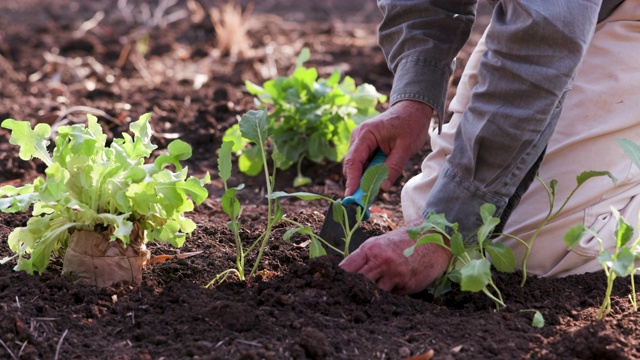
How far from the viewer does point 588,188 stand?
2799 millimetres

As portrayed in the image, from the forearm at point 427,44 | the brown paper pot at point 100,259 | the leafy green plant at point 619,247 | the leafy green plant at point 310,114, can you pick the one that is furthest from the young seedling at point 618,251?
the leafy green plant at point 310,114

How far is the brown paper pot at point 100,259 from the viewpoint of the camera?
8.13 feet

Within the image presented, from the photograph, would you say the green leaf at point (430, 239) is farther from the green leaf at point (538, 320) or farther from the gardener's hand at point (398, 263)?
the green leaf at point (538, 320)

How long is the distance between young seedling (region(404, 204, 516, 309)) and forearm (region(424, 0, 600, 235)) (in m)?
0.08

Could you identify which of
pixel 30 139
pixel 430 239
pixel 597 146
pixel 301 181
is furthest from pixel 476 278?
pixel 301 181

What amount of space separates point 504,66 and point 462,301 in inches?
25.9

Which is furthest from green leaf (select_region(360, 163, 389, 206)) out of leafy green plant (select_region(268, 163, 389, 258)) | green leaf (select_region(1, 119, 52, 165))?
green leaf (select_region(1, 119, 52, 165))

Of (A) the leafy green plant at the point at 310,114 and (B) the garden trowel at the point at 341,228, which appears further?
(A) the leafy green plant at the point at 310,114

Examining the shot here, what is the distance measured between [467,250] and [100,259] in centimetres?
103

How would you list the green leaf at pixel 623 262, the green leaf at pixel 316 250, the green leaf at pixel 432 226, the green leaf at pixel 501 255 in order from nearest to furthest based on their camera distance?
the green leaf at pixel 623 262
the green leaf at pixel 432 226
the green leaf at pixel 501 255
the green leaf at pixel 316 250

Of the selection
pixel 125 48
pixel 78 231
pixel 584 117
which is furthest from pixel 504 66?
pixel 125 48

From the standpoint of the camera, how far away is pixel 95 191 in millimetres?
2402

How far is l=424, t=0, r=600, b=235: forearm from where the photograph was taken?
7.48ft

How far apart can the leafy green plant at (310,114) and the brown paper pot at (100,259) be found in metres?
1.30
